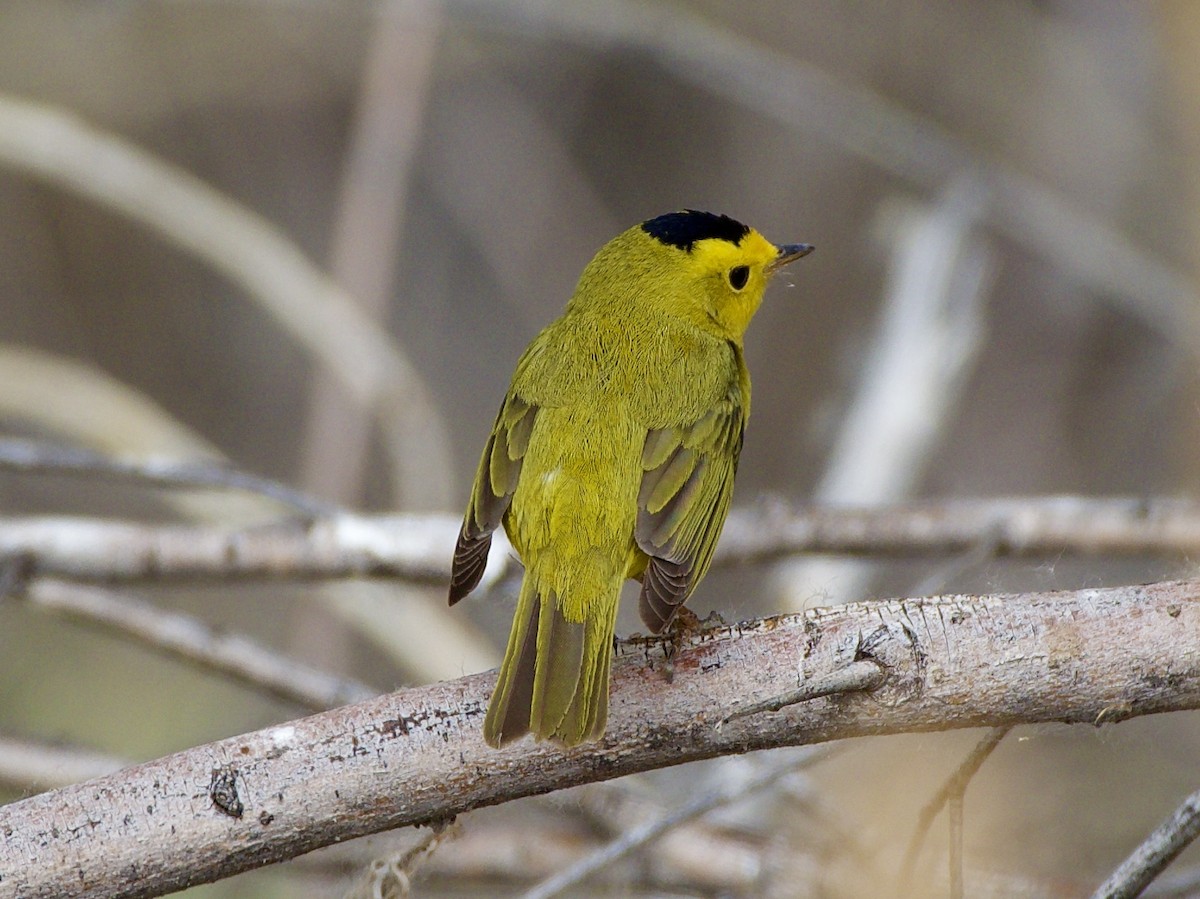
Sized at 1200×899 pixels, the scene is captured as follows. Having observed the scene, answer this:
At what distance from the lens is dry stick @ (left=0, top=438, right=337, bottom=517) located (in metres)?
3.56

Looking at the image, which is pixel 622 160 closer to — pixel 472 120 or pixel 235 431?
pixel 472 120

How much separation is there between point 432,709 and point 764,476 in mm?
5725

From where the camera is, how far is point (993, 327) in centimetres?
732

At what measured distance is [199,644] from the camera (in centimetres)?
370

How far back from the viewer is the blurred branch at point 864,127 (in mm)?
6180

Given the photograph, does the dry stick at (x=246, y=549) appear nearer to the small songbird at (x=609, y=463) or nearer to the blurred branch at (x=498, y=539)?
the blurred branch at (x=498, y=539)

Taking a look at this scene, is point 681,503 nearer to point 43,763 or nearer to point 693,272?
point 693,272

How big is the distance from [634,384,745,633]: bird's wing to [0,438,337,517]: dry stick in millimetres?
1084

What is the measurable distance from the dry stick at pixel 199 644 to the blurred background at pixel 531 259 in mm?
780

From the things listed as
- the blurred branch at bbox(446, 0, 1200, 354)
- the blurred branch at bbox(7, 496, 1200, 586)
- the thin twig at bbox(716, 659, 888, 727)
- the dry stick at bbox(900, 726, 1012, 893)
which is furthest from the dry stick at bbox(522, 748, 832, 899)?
the blurred branch at bbox(446, 0, 1200, 354)

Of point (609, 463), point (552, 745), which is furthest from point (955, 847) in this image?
point (609, 463)

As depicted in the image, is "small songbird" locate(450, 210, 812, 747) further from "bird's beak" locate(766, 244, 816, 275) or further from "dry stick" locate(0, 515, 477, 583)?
"dry stick" locate(0, 515, 477, 583)

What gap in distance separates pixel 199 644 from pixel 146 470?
0.51 metres

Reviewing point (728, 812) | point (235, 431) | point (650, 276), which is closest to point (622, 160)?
point (235, 431)
